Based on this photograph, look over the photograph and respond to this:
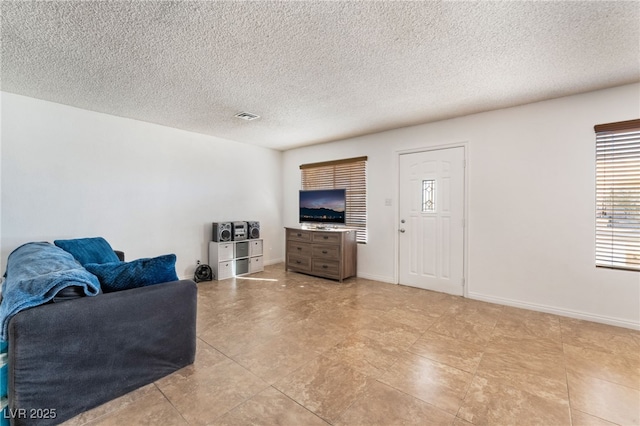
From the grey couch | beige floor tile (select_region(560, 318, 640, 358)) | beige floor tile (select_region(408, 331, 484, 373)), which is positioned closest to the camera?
the grey couch

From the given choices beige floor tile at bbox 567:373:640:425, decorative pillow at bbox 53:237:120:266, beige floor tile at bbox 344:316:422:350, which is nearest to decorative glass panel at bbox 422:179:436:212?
beige floor tile at bbox 344:316:422:350

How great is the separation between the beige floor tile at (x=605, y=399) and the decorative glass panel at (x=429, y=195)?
2.43 m

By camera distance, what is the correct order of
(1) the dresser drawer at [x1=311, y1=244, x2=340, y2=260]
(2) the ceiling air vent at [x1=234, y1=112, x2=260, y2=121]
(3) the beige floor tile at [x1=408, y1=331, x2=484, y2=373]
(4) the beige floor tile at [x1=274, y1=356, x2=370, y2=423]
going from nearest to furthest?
(4) the beige floor tile at [x1=274, y1=356, x2=370, y2=423], (3) the beige floor tile at [x1=408, y1=331, x2=484, y2=373], (2) the ceiling air vent at [x1=234, y1=112, x2=260, y2=121], (1) the dresser drawer at [x1=311, y1=244, x2=340, y2=260]

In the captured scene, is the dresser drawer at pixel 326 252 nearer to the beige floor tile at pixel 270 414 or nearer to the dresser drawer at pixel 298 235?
the dresser drawer at pixel 298 235

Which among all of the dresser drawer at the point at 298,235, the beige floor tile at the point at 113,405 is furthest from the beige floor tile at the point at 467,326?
the dresser drawer at the point at 298,235

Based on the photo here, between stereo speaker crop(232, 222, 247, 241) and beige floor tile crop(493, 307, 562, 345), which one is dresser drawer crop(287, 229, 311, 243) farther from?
beige floor tile crop(493, 307, 562, 345)

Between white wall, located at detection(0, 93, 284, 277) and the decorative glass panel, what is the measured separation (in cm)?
318

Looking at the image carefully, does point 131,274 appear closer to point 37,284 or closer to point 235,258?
point 37,284

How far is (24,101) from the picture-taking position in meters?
3.21

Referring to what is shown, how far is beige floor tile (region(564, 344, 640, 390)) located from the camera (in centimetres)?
200

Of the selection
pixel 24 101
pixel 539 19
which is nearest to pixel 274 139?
pixel 24 101

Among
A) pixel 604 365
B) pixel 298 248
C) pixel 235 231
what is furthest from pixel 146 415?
pixel 298 248

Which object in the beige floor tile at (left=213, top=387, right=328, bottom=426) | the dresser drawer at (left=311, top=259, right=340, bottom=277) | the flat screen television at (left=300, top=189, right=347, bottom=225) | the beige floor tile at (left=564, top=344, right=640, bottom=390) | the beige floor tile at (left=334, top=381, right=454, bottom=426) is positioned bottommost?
the beige floor tile at (left=213, top=387, right=328, bottom=426)

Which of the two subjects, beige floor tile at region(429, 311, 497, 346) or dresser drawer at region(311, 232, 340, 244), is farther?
dresser drawer at region(311, 232, 340, 244)
